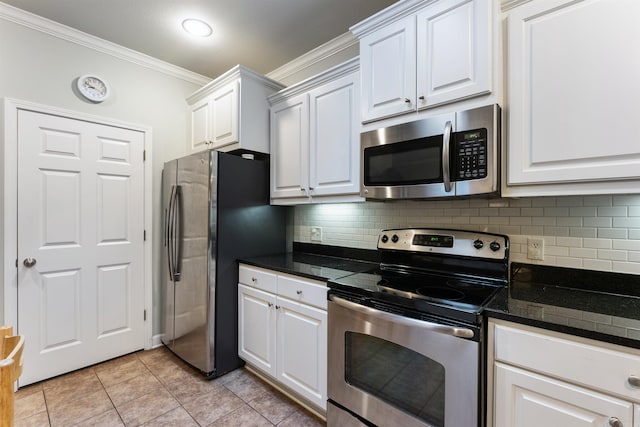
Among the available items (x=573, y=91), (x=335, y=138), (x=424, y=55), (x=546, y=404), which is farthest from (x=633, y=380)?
(x=335, y=138)

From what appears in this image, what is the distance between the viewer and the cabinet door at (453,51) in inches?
53.3

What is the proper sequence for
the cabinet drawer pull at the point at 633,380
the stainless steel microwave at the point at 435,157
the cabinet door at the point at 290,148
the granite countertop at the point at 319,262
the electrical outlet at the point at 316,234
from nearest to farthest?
the cabinet drawer pull at the point at 633,380 → the stainless steel microwave at the point at 435,157 → the granite countertop at the point at 319,262 → the cabinet door at the point at 290,148 → the electrical outlet at the point at 316,234

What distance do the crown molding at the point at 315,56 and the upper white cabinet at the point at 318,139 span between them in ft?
1.71

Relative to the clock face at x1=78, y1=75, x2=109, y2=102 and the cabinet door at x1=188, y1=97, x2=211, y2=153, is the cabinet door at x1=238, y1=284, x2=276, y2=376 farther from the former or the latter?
the clock face at x1=78, y1=75, x2=109, y2=102

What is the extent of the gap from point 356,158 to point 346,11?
1070 mm

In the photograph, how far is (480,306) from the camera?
117 centimetres

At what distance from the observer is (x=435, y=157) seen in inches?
59.2

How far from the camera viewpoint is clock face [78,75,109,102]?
2391 mm

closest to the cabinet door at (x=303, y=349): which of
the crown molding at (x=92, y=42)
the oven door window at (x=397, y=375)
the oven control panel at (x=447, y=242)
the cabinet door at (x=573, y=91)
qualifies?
the oven door window at (x=397, y=375)

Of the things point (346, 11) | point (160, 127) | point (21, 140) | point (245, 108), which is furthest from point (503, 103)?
point (21, 140)

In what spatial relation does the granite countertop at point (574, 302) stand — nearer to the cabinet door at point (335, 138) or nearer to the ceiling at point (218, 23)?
the cabinet door at point (335, 138)

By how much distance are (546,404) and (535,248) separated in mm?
771

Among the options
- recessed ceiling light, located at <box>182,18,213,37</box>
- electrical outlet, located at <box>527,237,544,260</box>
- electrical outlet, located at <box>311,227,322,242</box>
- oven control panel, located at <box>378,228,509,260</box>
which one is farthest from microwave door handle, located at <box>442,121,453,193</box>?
recessed ceiling light, located at <box>182,18,213,37</box>

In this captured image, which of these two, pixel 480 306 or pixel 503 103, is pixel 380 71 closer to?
pixel 503 103
